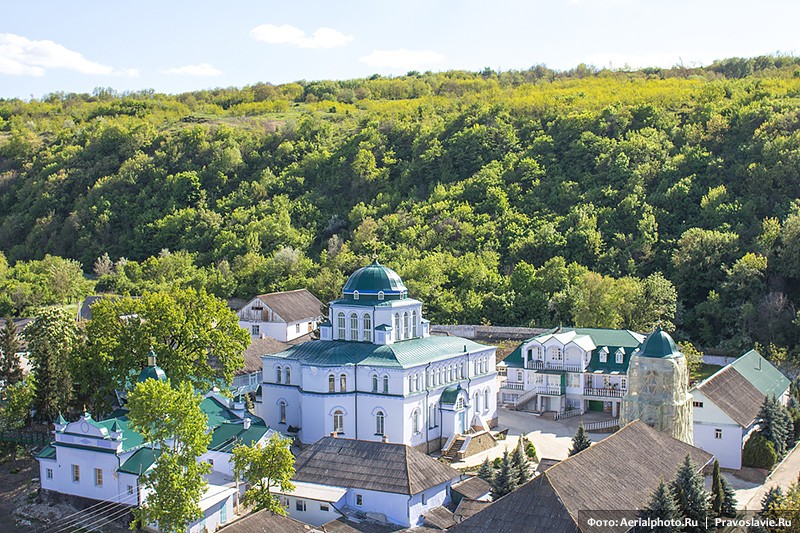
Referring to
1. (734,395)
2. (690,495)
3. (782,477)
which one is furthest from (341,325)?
(782,477)

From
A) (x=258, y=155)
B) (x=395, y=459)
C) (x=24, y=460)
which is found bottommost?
A: (x=24, y=460)

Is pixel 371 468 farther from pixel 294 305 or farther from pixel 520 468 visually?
pixel 294 305

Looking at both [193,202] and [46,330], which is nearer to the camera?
[46,330]

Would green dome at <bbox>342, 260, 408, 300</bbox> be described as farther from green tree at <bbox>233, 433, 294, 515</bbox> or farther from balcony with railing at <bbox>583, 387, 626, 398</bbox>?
green tree at <bbox>233, 433, 294, 515</bbox>

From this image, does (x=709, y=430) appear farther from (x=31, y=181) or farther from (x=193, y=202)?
(x=31, y=181)

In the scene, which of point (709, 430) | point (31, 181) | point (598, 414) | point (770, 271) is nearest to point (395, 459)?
point (709, 430)

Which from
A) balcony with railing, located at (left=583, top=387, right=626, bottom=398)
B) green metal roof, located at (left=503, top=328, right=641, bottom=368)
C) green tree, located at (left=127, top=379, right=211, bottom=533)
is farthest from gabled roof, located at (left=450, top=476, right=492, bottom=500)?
green metal roof, located at (left=503, top=328, right=641, bottom=368)
